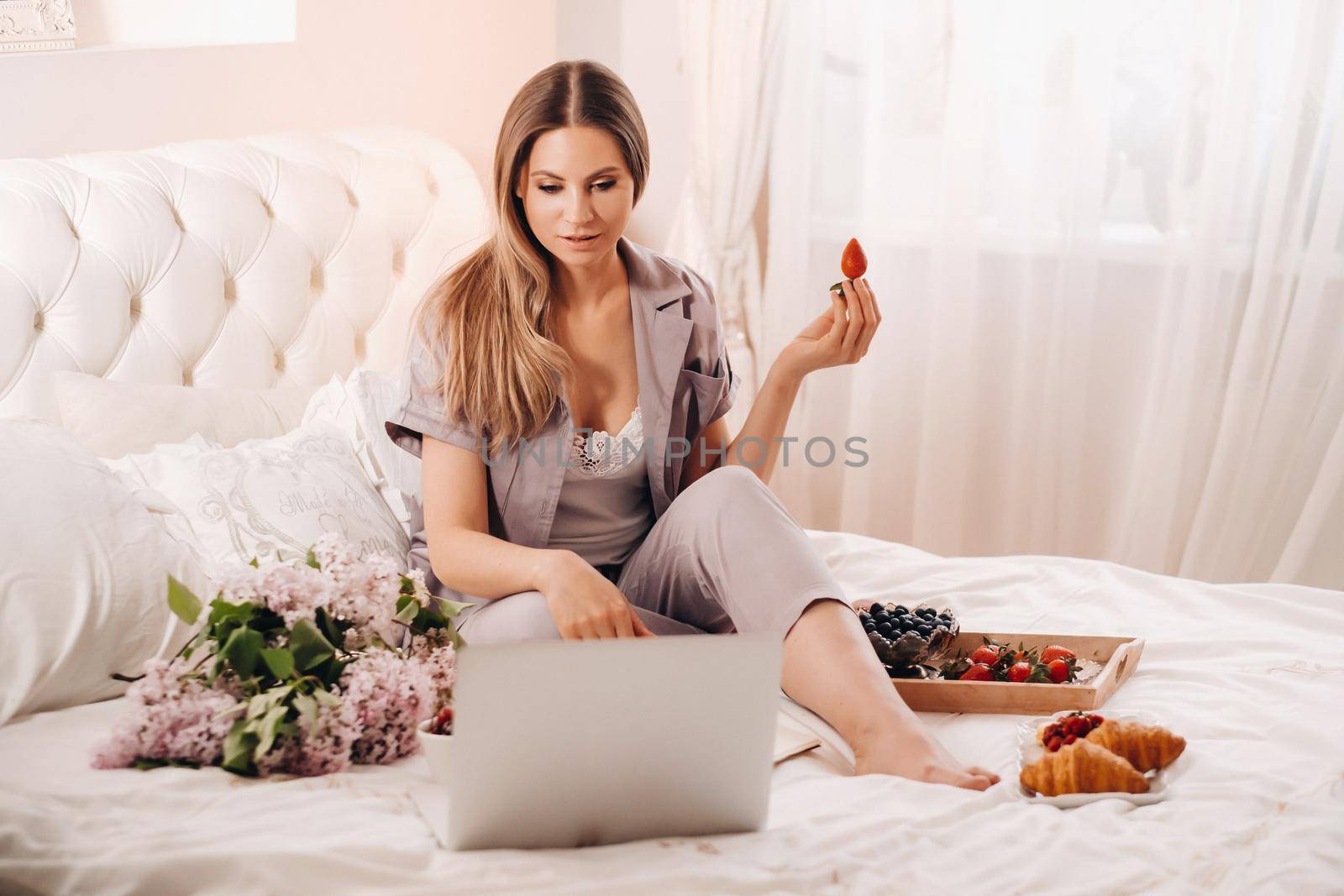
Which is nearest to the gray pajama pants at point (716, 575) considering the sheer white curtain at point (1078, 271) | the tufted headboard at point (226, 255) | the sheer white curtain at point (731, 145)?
the tufted headboard at point (226, 255)

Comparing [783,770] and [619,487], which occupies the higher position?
[619,487]

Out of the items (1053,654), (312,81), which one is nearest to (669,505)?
(1053,654)

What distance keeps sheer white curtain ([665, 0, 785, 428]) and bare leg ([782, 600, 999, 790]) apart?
1621 mm

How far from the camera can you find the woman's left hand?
5.76ft

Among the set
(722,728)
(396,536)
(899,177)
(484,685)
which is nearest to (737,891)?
(722,728)

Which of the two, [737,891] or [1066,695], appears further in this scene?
[1066,695]

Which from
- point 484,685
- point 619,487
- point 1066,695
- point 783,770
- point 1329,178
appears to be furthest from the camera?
point 1329,178

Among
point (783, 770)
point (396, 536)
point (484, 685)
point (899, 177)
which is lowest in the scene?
point (783, 770)

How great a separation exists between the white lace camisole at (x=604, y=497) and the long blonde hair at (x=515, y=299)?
3.9 inches

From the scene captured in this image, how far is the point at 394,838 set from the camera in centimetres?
102

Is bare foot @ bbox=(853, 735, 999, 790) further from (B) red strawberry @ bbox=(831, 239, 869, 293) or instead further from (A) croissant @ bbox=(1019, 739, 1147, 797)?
(B) red strawberry @ bbox=(831, 239, 869, 293)

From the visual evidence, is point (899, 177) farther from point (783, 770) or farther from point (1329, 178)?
point (783, 770)

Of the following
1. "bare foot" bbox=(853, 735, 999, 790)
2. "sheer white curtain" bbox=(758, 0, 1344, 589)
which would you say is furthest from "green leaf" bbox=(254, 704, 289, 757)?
"sheer white curtain" bbox=(758, 0, 1344, 589)

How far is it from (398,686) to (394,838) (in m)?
0.20
